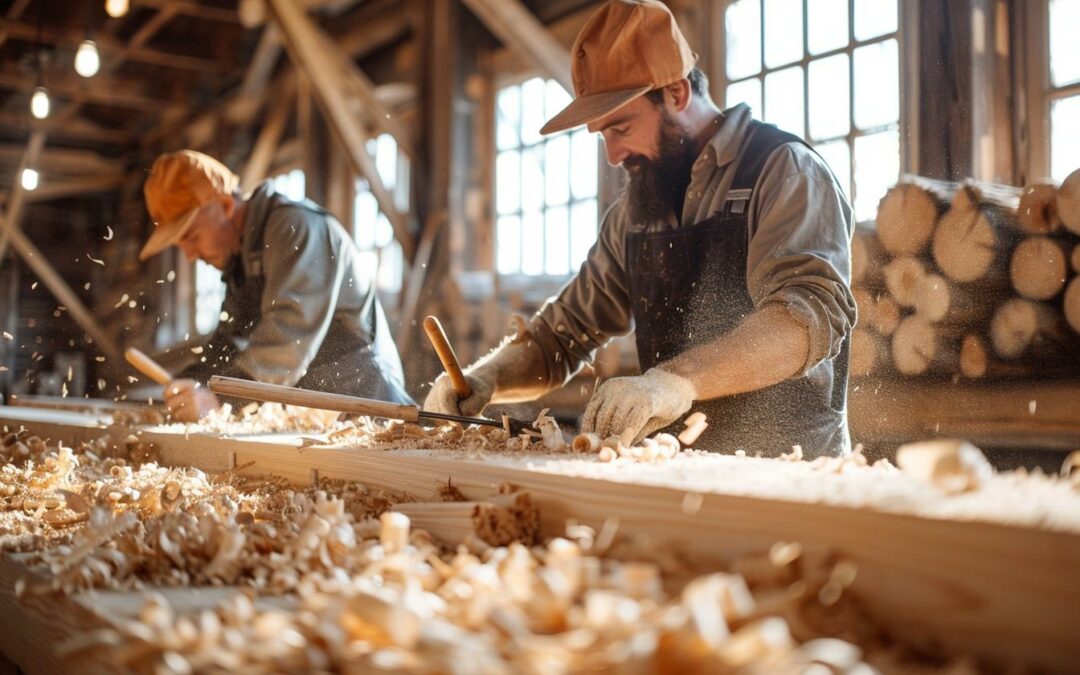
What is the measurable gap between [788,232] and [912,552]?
53.3 inches

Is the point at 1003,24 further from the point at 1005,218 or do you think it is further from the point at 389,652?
the point at 389,652

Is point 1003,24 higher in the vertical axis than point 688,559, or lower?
higher

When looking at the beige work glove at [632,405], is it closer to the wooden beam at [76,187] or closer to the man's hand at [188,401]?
the man's hand at [188,401]

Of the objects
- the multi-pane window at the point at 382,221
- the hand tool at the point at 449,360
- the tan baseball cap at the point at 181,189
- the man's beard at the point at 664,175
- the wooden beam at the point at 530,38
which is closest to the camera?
the hand tool at the point at 449,360

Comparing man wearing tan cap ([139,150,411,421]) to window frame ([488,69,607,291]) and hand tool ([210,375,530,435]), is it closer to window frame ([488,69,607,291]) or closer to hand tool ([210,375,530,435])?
hand tool ([210,375,530,435])

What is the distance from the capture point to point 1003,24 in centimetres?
345

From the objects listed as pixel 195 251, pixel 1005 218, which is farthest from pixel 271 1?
pixel 1005 218

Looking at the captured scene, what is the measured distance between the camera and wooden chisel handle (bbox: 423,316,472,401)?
2271 millimetres

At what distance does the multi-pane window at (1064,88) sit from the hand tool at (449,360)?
2193 mm

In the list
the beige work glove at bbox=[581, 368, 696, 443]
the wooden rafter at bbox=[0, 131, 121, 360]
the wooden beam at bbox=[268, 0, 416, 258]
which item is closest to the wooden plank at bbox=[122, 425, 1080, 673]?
the beige work glove at bbox=[581, 368, 696, 443]

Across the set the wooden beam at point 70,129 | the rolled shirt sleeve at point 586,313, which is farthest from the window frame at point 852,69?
the wooden beam at point 70,129

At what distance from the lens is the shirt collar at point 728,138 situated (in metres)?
2.46

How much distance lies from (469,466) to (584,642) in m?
0.68

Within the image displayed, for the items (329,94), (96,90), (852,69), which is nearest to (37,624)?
(852,69)
